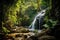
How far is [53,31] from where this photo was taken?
320 inches

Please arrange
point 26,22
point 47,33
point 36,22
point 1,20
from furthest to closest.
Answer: point 26,22 < point 36,22 < point 1,20 < point 47,33

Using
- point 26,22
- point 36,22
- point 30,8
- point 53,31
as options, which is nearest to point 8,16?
point 36,22

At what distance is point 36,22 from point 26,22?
370 centimetres

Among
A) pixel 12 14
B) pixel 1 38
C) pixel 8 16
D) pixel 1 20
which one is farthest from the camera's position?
pixel 12 14

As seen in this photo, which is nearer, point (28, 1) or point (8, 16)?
point (8, 16)

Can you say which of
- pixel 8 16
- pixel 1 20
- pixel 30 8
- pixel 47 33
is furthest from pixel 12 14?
pixel 30 8

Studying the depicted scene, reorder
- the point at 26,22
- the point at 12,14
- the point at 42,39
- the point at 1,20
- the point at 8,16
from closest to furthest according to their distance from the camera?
the point at 42,39
the point at 1,20
the point at 8,16
the point at 12,14
the point at 26,22

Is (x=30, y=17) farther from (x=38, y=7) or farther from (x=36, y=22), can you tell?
(x=36, y=22)

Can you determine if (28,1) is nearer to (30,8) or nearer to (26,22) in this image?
(30,8)

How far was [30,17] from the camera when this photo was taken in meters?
21.6

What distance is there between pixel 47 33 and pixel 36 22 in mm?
9010

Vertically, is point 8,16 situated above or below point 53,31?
above

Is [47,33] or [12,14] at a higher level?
[12,14]

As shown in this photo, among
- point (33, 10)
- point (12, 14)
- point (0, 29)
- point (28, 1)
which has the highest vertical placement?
point (28, 1)
